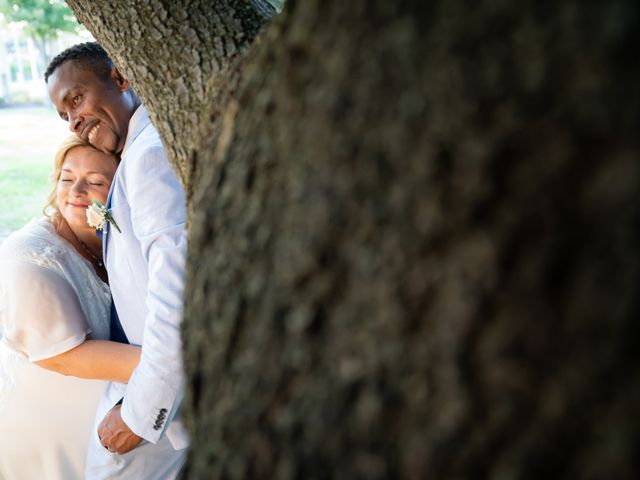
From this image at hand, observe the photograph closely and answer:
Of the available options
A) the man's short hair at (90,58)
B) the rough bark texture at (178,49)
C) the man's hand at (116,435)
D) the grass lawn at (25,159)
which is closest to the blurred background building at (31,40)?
the grass lawn at (25,159)

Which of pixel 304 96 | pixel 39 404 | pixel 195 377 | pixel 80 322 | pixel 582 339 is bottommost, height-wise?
pixel 39 404

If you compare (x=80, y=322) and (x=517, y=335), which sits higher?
(x=517, y=335)

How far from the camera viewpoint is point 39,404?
3.00 meters

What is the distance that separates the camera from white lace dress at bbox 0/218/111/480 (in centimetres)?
275

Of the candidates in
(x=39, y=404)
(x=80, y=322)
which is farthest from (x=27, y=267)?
(x=39, y=404)

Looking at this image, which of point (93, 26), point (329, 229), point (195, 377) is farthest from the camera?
point (93, 26)

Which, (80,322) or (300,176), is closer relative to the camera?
(300,176)

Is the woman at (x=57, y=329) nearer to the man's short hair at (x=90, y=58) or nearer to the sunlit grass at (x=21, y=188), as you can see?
the man's short hair at (x=90, y=58)

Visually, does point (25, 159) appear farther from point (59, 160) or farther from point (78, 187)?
point (78, 187)

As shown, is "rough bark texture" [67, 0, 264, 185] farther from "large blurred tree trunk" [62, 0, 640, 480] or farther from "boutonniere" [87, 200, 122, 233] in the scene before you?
"boutonniere" [87, 200, 122, 233]

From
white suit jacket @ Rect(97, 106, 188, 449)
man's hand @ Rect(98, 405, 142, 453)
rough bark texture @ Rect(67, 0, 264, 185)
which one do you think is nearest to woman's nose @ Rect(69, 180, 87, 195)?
white suit jacket @ Rect(97, 106, 188, 449)

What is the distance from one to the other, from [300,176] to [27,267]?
99.5 inches

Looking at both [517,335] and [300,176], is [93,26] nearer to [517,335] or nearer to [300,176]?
[300,176]

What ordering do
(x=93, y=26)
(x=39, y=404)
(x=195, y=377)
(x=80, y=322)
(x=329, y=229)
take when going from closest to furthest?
1. (x=329, y=229)
2. (x=195, y=377)
3. (x=93, y=26)
4. (x=80, y=322)
5. (x=39, y=404)
